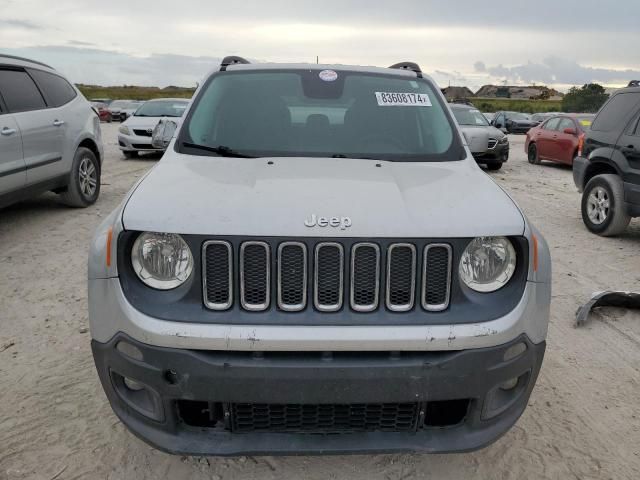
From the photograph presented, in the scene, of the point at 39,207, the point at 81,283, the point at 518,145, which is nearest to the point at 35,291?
the point at 81,283

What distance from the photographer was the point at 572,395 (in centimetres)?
325

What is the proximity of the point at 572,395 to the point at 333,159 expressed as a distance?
75.6 inches

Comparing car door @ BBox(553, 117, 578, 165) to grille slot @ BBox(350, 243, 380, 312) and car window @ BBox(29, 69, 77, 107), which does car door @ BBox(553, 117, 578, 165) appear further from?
grille slot @ BBox(350, 243, 380, 312)

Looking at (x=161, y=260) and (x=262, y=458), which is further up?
(x=161, y=260)

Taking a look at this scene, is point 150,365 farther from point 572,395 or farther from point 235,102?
point 572,395

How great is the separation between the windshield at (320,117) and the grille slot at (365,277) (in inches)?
42.2

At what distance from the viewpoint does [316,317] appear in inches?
82.4

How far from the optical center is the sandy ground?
8.43 ft

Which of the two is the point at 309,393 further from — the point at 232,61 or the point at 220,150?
the point at 232,61

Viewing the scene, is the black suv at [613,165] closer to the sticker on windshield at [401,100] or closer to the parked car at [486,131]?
the sticker on windshield at [401,100]

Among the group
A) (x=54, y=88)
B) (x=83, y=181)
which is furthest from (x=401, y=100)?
(x=83, y=181)

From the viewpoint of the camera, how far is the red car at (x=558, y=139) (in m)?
14.2

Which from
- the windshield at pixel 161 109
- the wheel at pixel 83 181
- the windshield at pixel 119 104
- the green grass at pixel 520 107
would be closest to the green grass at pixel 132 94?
the windshield at pixel 119 104

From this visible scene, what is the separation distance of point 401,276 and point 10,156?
538 centimetres
